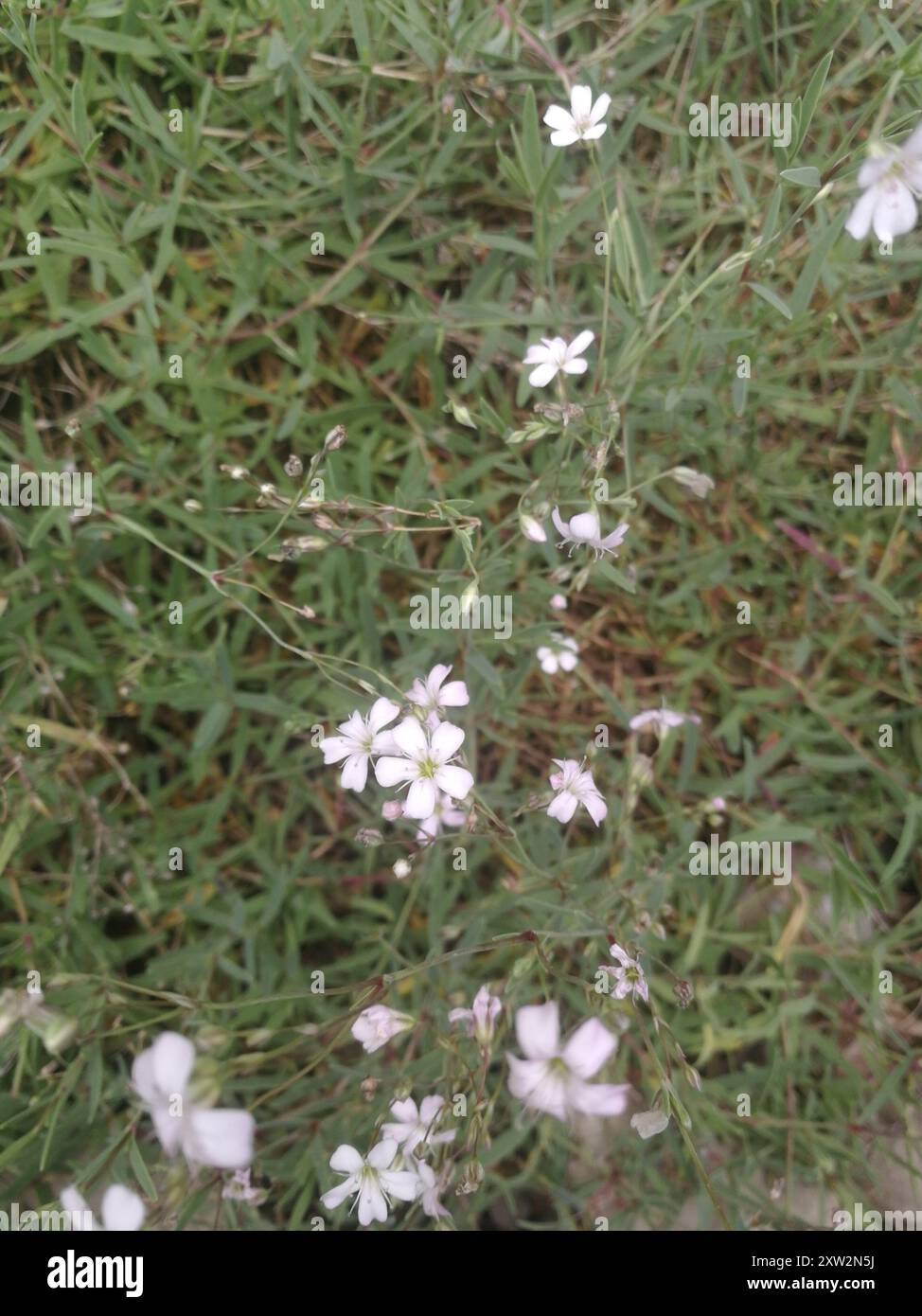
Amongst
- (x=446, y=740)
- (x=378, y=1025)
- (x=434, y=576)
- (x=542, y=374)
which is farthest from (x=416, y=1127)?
(x=542, y=374)

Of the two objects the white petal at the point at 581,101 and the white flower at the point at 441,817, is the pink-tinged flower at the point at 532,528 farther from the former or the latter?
the white petal at the point at 581,101

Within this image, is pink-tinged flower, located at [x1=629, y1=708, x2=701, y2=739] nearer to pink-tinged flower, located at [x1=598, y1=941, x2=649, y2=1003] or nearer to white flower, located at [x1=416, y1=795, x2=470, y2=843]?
white flower, located at [x1=416, y1=795, x2=470, y2=843]

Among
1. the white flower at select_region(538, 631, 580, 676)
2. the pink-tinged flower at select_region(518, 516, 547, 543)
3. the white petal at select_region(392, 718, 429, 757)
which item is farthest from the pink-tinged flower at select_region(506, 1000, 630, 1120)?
the white flower at select_region(538, 631, 580, 676)

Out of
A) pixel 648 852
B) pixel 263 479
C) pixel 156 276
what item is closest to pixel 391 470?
pixel 263 479

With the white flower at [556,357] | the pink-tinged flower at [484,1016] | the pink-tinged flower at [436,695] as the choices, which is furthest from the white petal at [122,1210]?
the white flower at [556,357]

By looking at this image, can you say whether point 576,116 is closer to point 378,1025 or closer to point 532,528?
point 532,528

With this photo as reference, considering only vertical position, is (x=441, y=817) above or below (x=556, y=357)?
below
